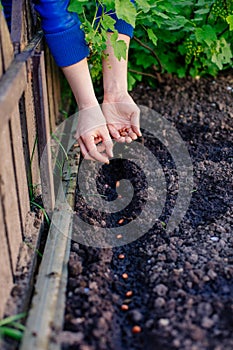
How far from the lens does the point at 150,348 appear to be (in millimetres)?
1661

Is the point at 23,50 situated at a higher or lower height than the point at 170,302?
higher

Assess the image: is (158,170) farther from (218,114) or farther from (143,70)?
(143,70)

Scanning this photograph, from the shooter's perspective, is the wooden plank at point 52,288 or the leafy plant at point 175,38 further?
the leafy plant at point 175,38

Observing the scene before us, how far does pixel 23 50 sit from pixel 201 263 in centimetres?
117

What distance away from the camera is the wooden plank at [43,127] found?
2.13 m

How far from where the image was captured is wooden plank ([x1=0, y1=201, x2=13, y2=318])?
1694 mm

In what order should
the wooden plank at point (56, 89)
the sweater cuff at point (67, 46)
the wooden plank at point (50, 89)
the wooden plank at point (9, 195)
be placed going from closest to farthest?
the wooden plank at point (9, 195) < the sweater cuff at point (67, 46) < the wooden plank at point (50, 89) < the wooden plank at point (56, 89)

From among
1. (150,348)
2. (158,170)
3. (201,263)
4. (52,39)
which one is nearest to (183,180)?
(158,170)

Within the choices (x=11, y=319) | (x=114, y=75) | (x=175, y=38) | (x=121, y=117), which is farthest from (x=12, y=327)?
(x=175, y=38)

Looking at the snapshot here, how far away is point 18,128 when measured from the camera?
2.06m

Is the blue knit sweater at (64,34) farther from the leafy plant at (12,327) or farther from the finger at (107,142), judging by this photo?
the leafy plant at (12,327)

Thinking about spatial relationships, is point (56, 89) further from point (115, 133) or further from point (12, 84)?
point (12, 84)

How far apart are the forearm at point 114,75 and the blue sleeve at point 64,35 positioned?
0.18m

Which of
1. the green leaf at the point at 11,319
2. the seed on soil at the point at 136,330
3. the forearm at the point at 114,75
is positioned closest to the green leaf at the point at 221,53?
the forearm at the point at 114,75
